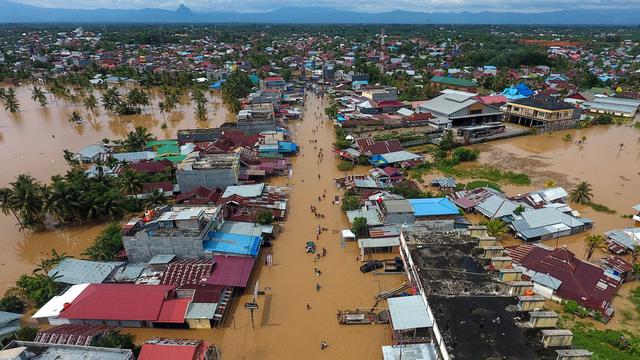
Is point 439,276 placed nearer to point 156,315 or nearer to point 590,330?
point 590,330

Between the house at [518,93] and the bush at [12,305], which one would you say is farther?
the house at [518,93]

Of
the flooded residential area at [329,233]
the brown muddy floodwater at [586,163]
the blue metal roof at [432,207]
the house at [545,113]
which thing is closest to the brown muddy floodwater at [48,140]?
the flooded residential area at [329,233]

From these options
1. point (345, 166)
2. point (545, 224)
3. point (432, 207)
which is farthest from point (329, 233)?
point (545, 224)

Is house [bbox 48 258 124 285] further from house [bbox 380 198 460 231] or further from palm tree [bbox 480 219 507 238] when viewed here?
palm tree [bbox 480 219 507 238]

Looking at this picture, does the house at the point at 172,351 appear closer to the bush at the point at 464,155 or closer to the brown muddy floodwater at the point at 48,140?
the brown muddy floodwater at the point at 48,140

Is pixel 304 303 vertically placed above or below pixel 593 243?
below

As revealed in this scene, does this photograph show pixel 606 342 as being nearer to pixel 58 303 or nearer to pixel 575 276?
pixel 575 276

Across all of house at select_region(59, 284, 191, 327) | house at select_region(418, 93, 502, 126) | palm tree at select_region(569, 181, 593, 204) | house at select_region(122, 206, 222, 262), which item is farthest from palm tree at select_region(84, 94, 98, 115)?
palm tree at select_region(569, 181, 593, 204)
